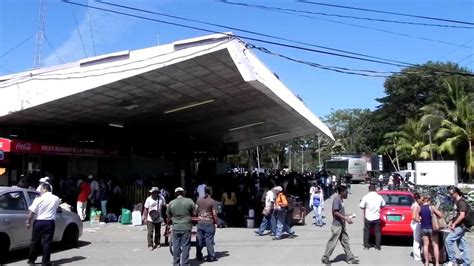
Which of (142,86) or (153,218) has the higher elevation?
(142,86)

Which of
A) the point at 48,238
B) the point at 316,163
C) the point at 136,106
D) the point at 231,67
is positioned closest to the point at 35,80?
the point at 136,106

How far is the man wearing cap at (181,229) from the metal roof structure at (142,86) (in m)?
6.02

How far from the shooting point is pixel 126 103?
20344mm

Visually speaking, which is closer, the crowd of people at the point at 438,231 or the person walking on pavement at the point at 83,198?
the crowd of people at the point at 438,231

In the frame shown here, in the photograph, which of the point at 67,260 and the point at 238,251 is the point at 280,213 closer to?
the point at 238,251

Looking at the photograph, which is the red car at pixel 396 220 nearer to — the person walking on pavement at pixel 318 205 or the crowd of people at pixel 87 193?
the person walking on pavement at pixel 318 205

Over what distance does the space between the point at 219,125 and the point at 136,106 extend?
11374mm

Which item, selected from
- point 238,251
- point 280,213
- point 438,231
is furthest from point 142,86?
point 438,231

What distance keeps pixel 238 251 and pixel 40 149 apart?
9.30m

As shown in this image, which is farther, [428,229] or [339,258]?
[339,258]

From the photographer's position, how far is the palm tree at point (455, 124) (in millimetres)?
42062

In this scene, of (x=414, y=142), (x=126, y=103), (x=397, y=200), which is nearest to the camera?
(x=397, y=200)

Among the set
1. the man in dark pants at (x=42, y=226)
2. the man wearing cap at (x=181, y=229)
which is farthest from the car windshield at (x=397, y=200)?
the man in dark pants at (x=42, y=226)

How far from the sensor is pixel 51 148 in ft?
63.9
